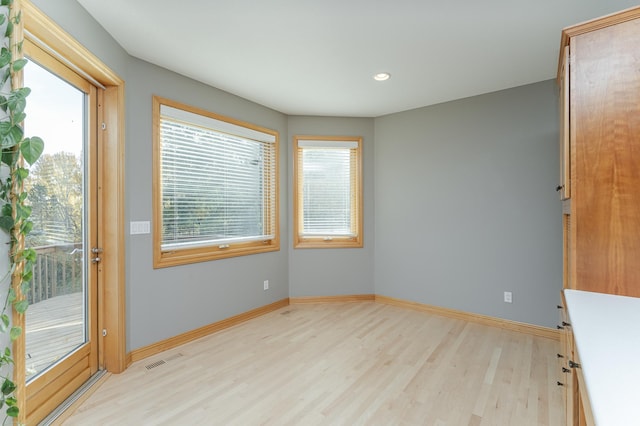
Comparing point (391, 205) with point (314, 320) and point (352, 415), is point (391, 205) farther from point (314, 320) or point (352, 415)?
point (352, 415)

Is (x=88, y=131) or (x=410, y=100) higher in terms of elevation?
(x=410, y=100)

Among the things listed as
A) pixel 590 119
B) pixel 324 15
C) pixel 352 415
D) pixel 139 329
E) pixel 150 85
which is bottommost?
pixel 352 415

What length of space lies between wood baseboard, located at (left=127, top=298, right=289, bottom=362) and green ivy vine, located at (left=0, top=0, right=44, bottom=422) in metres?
1.21

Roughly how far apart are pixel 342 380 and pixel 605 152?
2.11 meters

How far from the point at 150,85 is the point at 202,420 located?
8.59 feet

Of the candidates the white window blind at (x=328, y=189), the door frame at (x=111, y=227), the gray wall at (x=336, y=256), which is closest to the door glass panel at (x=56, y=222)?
the door frame at (x=111, y=227)

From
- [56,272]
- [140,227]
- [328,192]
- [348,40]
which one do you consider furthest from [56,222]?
[328,192]

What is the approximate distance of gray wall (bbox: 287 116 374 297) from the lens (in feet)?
13.6

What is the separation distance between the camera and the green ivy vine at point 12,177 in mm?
1311

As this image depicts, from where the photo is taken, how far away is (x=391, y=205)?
4.14 m

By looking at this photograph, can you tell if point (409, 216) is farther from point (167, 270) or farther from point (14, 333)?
point (14, 333)

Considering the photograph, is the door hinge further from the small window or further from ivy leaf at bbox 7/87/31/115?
the small window

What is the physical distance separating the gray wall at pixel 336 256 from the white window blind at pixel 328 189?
0.50 ft

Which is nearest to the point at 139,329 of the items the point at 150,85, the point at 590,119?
the point at 150,85
